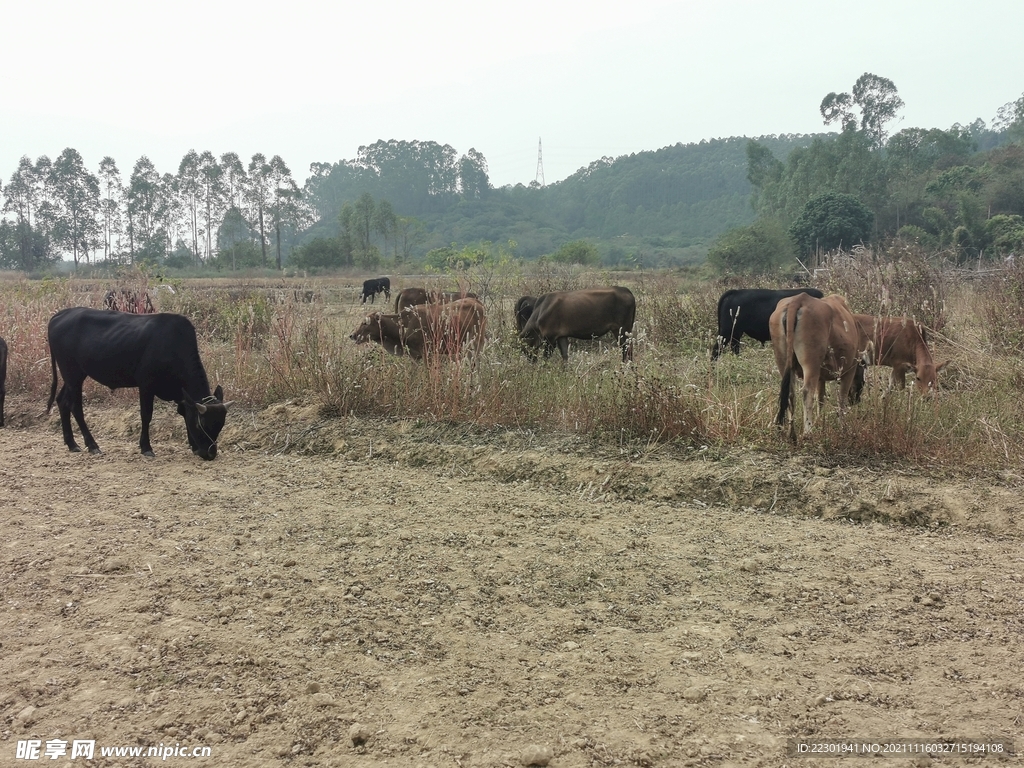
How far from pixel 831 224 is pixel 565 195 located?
96518 mm

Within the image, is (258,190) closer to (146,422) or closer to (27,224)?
(27,224)

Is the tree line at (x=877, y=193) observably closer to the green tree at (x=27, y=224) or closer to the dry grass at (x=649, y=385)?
the dry grass at (x=649, y=385)

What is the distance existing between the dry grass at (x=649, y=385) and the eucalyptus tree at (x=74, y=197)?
6642 centimetres

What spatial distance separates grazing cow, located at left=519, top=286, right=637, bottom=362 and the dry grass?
0.67 metres

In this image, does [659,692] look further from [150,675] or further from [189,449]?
[189,449]

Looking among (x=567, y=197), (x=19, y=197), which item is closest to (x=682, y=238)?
(x=567, y=197)

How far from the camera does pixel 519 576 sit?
3998 millimetres

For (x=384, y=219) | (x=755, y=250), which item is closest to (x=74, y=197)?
(x=384, y=219)

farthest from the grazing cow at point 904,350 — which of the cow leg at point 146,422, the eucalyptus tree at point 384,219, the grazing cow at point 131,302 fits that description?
the eucalyptus tree at point 384,219

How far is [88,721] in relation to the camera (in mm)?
2658

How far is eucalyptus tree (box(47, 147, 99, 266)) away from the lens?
6762 centimetres

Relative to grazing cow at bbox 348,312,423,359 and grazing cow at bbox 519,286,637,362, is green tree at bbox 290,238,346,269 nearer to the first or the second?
grazing cow at bbox 519,286,637,362

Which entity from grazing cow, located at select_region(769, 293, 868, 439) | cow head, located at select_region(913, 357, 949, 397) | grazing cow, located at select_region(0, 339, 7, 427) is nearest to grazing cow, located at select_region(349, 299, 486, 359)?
grazing cow, located at select_region(769, 293, 868, 439)

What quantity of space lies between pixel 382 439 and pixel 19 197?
78758 mm
